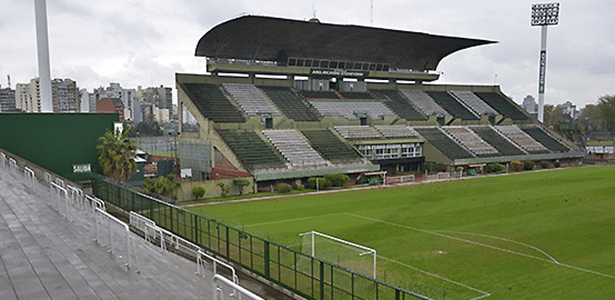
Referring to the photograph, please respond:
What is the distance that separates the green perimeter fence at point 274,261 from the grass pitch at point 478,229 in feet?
12.0

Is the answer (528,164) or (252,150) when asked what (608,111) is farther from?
(252,150)

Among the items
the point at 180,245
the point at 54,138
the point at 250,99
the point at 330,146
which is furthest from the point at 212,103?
the point at 180,245

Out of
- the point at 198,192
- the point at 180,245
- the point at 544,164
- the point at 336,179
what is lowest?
the point at 544,164

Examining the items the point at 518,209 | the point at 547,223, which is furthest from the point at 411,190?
the point at 547,223

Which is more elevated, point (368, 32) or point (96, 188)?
point (368, 32)

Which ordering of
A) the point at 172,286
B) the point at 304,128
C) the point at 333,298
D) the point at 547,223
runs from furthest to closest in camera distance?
the point at 304,128
the point at 547,223
the point at 333,298
the point at 172,286

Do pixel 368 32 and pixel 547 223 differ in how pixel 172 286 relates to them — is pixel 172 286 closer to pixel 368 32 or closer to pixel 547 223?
pixel 547 223

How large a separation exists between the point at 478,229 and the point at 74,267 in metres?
25.1

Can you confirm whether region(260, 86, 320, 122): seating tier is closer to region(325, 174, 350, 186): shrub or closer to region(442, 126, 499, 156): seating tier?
region(325, 174, 350, 186): shrub

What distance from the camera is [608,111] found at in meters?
132

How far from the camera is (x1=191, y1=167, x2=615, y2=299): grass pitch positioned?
19328 mm

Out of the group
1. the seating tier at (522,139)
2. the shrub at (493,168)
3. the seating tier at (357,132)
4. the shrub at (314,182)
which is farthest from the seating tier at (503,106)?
the shrub at (314,182)

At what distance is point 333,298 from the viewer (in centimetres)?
1453

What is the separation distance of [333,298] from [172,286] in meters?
5.74
